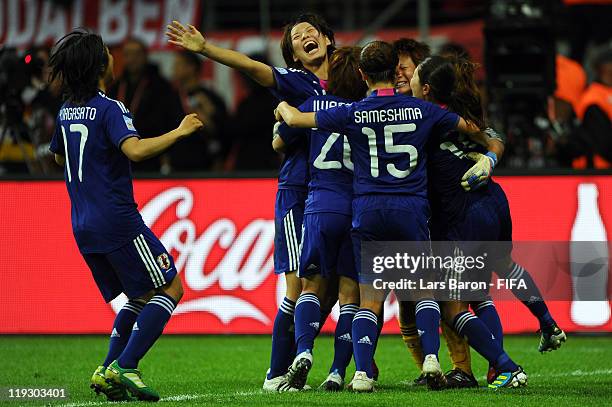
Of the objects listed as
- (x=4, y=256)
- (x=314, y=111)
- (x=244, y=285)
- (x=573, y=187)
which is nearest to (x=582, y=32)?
(x=573, y=187)

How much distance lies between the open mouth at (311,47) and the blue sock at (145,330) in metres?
1.81

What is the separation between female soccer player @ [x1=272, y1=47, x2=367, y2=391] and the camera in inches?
299

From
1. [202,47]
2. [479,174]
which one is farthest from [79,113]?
[479,174]

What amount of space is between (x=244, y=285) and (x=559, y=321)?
8.90ft

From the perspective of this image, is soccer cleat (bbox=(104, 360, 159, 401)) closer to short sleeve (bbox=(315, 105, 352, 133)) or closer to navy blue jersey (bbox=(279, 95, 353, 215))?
navy blue jersey (bbox=(279, 95, 353, 215))

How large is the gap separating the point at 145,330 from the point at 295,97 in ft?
5.52

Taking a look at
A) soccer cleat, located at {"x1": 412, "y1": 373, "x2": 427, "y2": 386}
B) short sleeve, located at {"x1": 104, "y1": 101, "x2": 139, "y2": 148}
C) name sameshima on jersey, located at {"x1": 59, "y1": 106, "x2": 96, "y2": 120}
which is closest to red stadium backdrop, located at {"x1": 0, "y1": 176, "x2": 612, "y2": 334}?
soccer cleat, located at {"x1": 412, "y1": 373, "x2": 427, "y2": 386}

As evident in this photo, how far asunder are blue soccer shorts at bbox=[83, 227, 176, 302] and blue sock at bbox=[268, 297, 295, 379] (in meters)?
0.89

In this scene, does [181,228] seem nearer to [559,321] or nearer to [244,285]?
[244,285]

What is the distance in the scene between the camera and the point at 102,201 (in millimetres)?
7102

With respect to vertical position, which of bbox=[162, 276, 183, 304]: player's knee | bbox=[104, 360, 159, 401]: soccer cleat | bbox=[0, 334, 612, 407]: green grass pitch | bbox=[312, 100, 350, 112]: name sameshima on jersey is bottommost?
bbox=[0, 334, 612, 407]: green grass pitch

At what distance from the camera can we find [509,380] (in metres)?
7.64

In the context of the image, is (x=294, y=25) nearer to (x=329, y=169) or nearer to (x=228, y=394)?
(x=329, y=169)

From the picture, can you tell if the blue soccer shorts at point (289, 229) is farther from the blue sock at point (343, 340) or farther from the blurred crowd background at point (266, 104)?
the blurred crowd background at point (266, 104)
